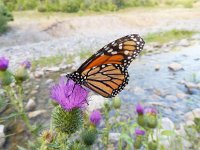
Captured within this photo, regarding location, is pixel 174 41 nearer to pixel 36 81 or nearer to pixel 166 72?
pixel 166 72

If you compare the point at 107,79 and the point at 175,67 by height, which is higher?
the point at 107,79

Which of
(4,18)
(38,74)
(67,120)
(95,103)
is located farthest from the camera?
(4,18)

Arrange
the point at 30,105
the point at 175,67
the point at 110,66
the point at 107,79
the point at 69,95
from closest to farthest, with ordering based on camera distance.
Answer: the point at 69,95 < the point at 110,66 < the point at 107,79 < the point at 30,105 < the point at 175,67

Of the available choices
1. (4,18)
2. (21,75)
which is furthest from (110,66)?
(4,18)

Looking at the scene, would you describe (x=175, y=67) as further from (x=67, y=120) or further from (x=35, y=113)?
(x=67, y=120)

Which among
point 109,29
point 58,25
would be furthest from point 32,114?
point 109,29

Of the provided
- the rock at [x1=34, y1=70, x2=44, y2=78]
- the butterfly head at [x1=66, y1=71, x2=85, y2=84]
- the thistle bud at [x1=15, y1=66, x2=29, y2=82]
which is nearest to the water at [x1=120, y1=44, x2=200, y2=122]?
the rock at [x1=34, y1=70, x2=44, y2=78]

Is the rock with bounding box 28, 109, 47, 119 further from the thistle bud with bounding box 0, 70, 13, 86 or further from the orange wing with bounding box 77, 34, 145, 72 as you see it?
the orange wing with bounding box 77, 34, 145, 72
